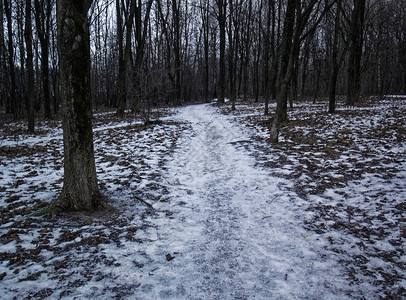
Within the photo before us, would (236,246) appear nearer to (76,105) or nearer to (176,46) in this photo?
(76,105)

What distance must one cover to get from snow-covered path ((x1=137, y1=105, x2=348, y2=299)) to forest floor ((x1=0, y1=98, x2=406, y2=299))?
0.01m

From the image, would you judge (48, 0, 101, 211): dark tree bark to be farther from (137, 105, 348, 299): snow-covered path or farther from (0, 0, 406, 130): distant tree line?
(0, 0, 406, 130): distant tree line

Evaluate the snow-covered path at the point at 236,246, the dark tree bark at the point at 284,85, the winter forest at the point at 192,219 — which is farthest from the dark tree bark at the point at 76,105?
the dark tree bark at the point at 284,85

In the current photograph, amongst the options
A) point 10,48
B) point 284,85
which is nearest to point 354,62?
point 284,85

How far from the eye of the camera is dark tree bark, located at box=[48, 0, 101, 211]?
134 inches

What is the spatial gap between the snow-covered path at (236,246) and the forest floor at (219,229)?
1cm

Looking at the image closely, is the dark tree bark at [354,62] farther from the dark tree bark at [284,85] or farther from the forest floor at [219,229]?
the forest floor at [219,229]

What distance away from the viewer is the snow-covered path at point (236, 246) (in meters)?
2.50

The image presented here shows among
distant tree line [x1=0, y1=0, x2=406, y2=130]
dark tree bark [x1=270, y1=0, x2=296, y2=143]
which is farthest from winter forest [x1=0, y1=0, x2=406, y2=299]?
distant tree line [x1=0, y1=0, x2=406, y2=130]

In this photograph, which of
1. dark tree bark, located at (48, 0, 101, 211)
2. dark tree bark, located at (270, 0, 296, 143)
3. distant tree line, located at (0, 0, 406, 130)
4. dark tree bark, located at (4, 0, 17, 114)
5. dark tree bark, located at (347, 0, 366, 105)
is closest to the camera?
dark tree bark, located at (48, 0, 101, 211)

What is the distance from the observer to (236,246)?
10.5 feet

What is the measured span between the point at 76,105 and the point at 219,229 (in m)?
2.59

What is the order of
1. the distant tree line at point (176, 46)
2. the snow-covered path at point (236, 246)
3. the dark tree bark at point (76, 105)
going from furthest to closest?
the distant tree line at point (176, 46) < the dark tree bark at point (76, 105) < the snow-covered path at point (236, 246)

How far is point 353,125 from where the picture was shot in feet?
30.5
